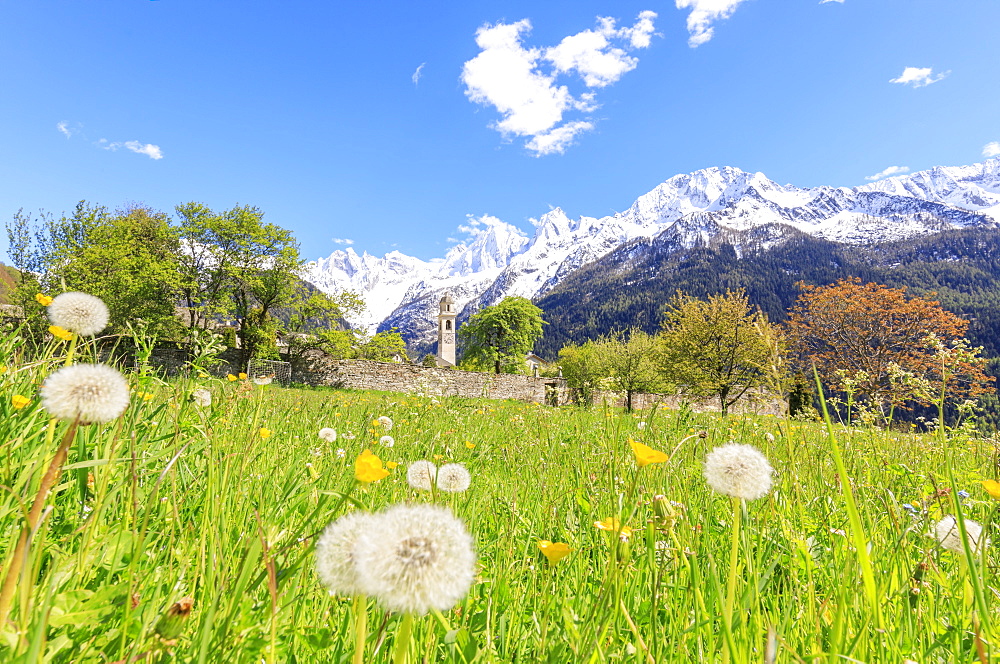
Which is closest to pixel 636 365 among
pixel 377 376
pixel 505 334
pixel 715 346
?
pixel 715 346

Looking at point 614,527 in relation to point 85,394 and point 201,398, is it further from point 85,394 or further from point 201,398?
point 201,398

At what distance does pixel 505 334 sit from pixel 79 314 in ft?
155

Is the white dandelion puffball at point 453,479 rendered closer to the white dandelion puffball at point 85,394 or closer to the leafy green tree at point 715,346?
the white dandelion puffball at point 85,394

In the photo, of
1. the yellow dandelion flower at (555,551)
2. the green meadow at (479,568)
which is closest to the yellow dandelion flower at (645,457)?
the green meadow at (479,568)

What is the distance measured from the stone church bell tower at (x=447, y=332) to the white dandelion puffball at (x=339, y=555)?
91838mm

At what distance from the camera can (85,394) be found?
0.89 meters

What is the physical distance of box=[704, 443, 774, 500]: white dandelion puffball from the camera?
1.06 meters

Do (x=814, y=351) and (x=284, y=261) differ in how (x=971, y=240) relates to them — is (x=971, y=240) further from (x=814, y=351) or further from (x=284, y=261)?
(x=284, y=261)

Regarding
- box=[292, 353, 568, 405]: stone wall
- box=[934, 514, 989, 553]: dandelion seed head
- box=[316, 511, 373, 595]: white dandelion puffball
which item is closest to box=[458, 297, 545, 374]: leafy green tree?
box=[292, 353, 568, 405]: stone wall

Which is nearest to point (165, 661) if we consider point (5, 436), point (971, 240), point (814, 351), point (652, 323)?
point (5, 436)

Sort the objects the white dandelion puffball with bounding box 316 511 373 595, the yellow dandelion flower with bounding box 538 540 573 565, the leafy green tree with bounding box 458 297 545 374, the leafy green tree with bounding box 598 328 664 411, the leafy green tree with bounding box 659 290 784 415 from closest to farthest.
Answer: the white dandelion puffball with bounding box 316 511 373 595
the yellow dandelion flower with bounding box 538 540 573 565
the leafy green tree with bounding box 659 290 784 415
the leafy green tree with bounding box 598 328 664 411
the leafy green tree with bounding box 458 297 545 374

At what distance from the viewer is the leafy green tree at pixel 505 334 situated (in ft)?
160

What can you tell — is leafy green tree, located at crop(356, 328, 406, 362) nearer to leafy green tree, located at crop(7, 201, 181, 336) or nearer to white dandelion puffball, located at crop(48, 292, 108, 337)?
leafy green tree, located at crop(7, 201, 181, 336)

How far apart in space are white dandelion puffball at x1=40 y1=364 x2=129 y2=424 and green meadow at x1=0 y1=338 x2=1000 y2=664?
Result: 4.0 inches
